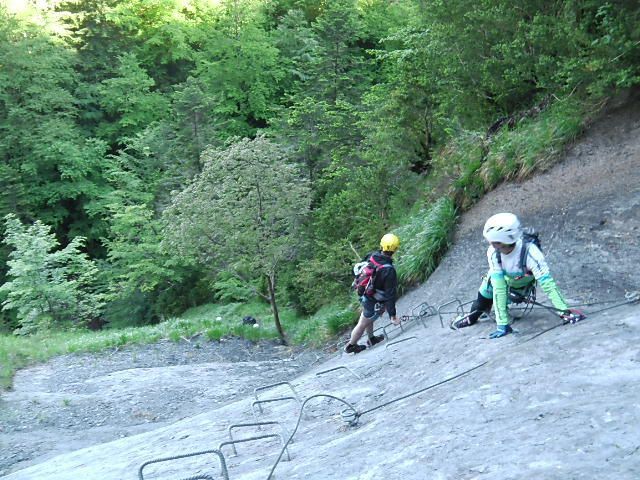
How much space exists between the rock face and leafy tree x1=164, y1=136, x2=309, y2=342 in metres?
3.54

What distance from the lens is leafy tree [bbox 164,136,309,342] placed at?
15906 mm

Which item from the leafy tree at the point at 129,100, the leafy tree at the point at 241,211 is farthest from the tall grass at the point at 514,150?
the leafy tree at the point at 129,100

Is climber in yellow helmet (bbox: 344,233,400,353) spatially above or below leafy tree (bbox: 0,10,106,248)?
below

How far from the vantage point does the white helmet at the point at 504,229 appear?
17.1 ft

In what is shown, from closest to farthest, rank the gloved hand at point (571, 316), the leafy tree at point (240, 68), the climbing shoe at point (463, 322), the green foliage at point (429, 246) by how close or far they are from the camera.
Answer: the gloved hand at point (571, 316) < the climbing shoe at point (463, 322) < the green foliage at point (429, 246) < the leafy tree at point (240, 68)

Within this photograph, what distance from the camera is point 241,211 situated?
15844mm

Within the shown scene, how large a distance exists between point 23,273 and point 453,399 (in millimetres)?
22263

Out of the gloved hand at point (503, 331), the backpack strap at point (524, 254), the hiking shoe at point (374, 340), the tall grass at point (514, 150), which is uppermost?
the tall grass at point (514, 150)

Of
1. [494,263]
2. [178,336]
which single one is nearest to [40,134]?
[178,336]

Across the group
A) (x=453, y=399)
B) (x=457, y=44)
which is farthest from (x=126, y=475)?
(x=457, y=44)

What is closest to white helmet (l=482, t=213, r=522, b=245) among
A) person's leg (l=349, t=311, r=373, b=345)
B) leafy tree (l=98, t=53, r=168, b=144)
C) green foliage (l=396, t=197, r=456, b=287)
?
person's leg (l=349, t=311, r=373, b=345)

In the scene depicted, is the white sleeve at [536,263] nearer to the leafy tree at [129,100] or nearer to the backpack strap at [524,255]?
the backpack strap at [524,255]

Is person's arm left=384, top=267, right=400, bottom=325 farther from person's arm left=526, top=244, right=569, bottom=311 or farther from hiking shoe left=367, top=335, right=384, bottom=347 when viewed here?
person's arm left=526, top=244, right=569, bottom=311

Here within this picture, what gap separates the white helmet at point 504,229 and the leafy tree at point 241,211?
11.1m
